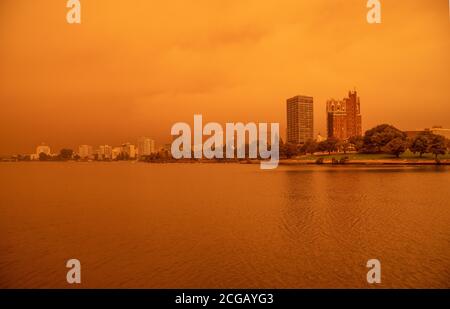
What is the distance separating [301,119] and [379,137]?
10842 cm

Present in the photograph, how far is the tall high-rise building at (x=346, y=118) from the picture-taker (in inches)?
7362

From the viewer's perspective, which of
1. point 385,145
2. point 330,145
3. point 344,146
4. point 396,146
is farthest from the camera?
point 330,145

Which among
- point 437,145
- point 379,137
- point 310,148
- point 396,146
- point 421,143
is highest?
point 379,137

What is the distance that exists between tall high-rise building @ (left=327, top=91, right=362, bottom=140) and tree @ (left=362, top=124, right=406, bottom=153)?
95.3 meters

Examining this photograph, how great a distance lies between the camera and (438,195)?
25.9 m

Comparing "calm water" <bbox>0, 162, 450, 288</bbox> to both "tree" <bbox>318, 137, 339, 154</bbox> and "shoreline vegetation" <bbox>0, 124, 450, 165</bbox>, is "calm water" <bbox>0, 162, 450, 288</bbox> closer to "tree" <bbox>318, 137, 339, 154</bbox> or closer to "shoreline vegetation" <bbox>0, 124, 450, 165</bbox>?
"shoreline vegetation" <bbox>0, 124, 450, 165</bbox>

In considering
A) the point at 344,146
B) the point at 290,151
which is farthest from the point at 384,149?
the point at 290,151

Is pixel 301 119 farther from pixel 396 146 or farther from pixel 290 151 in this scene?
pixel 396 146

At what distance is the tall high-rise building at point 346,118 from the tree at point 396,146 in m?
109

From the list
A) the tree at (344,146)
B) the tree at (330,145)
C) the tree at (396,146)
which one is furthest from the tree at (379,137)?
the tree at (330,145)

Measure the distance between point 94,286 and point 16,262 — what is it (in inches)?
145

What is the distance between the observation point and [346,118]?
18812cm

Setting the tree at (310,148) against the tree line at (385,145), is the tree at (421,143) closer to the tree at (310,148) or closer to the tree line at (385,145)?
the tree line at (385,145)
